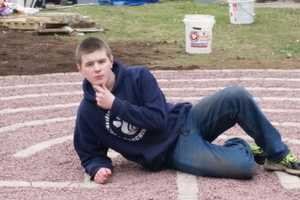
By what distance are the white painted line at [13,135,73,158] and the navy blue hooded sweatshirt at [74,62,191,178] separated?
2.16ft

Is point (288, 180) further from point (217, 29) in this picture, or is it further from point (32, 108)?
point (217, 29)

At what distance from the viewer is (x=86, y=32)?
1188cm

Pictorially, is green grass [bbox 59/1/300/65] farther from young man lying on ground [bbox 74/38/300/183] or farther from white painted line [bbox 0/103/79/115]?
young man lying on ground [bbox 74/38/300/183]

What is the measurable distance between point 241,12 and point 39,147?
27.2 ft

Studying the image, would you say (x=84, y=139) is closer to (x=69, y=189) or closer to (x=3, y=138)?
(x=69, y=189)

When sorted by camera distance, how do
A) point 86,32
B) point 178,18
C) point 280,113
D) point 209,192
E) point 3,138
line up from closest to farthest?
point 209,192, point 3,138, point 280,113, point 86,32, point 178,18

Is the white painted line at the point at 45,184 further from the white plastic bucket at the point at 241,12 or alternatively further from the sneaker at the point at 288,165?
the white plastic bucket at the point at 241,12

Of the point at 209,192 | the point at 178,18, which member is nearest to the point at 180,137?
the point at 209,192

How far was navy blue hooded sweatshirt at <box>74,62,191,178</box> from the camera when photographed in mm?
4297

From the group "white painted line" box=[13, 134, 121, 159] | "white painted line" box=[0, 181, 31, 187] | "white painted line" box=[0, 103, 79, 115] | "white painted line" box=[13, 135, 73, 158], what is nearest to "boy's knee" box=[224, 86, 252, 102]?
"white painted line" box=[13, 134, 121, 159]

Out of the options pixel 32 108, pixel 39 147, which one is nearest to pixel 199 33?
pixel 32 108

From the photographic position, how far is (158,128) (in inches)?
171

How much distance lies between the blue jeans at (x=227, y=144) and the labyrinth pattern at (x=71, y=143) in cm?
7

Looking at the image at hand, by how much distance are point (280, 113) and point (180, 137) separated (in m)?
1.96
